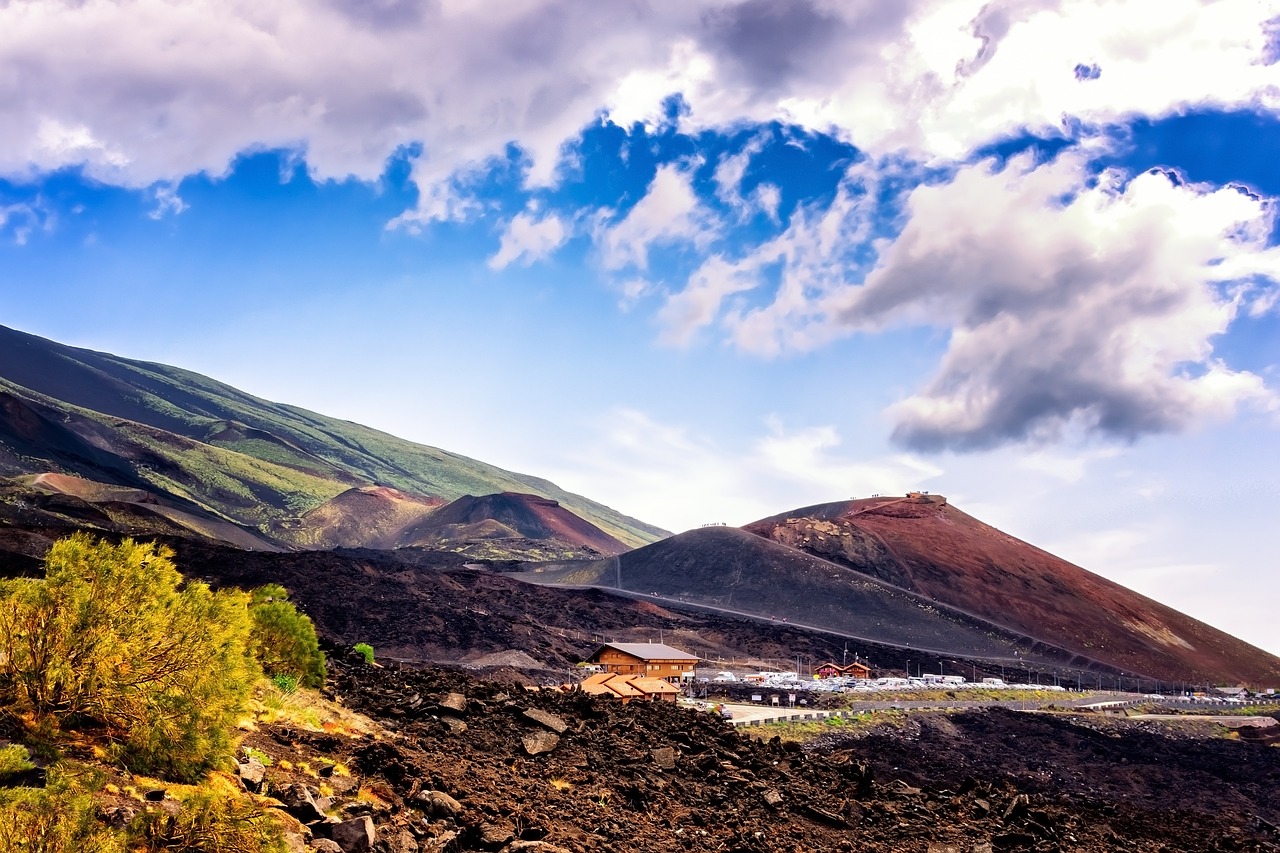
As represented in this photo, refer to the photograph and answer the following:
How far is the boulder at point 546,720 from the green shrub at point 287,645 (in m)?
5.21

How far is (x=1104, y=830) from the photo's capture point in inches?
886

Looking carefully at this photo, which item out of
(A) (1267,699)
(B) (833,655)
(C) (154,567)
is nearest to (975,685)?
(B) (833,655)

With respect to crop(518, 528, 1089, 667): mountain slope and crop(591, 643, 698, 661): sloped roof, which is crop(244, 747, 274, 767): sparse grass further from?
crop(518, 528, 1089, 667): mountain slope

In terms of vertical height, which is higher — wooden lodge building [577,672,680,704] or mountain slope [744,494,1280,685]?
mountain slope [744,494,1280,685]

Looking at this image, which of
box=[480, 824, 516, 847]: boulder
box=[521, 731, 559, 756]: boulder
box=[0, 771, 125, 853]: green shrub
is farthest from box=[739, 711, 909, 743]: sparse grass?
box=[0, 771, 125, 853]: green shrub

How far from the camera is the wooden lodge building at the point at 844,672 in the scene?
8950 cm

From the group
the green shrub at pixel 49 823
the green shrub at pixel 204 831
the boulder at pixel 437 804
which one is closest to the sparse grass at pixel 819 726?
the boulder at pixel 437 804

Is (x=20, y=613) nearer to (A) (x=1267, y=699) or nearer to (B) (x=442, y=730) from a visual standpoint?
(B) (x=442, y=730)

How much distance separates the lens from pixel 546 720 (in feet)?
67.8

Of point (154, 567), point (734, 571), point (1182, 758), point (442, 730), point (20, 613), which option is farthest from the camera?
point (734, 571)

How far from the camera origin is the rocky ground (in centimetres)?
1291

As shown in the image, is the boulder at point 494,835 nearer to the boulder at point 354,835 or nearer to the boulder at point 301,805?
the boulder at point 354,835

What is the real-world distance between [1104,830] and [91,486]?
452ft

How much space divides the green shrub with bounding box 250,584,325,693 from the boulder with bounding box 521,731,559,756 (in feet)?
17.9
